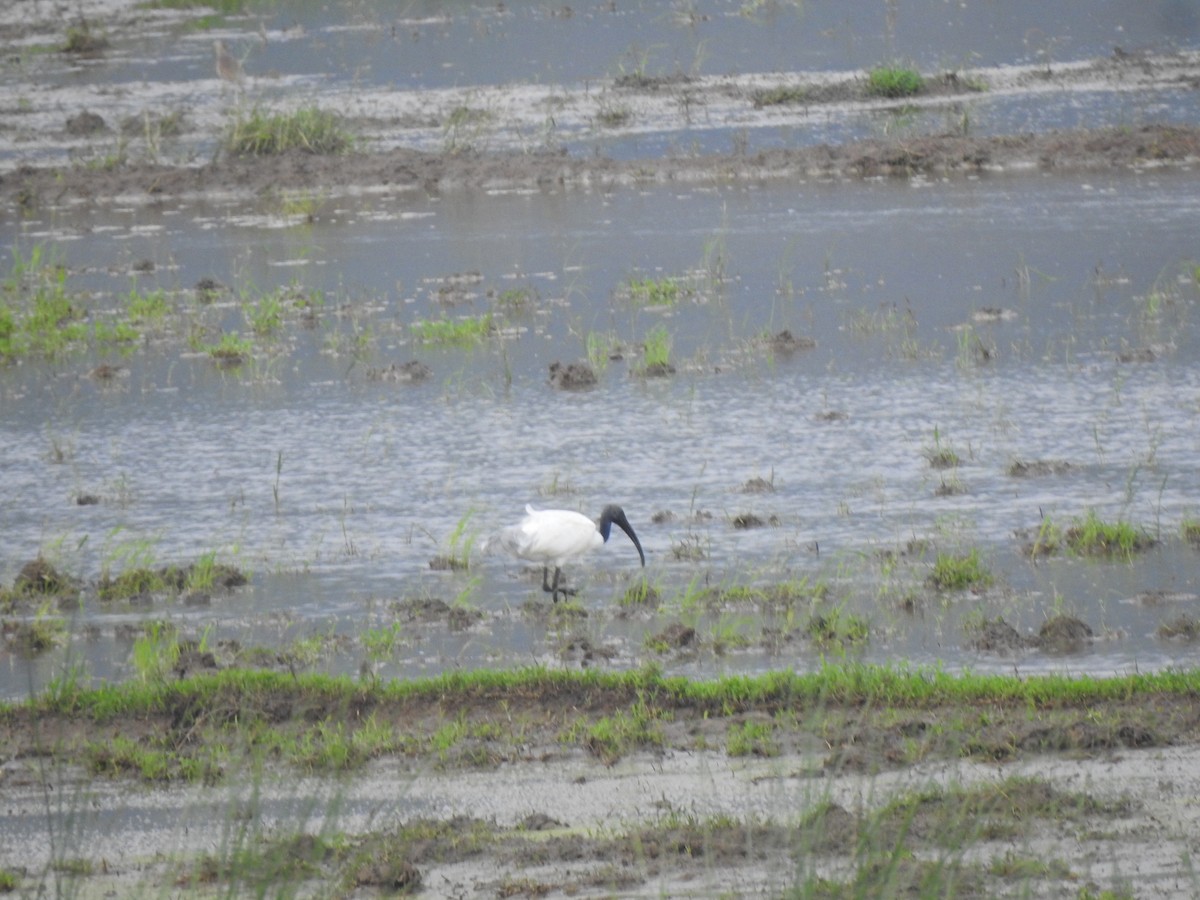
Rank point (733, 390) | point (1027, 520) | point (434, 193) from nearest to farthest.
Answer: point (1027, 520), point (733, 390), point (434, 193)

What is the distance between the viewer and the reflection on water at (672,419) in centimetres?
943

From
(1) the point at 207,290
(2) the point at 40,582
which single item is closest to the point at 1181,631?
(2) the point at 40,582

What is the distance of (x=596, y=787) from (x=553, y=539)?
2.56 meters

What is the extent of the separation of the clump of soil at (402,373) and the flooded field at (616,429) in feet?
0.16

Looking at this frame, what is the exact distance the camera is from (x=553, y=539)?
9242 millimetres

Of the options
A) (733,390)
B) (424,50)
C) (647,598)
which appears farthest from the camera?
(424,50)

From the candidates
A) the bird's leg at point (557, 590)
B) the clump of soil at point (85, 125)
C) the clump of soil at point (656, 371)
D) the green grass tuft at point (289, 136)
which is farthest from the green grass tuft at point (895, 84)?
the bird's leg at point (557, 590)

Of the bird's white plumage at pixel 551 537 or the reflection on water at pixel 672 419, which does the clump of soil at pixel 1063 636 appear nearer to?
the reflection on water at pixel 672 419

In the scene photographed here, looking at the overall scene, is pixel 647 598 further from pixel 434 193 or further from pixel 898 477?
pixel 434 193

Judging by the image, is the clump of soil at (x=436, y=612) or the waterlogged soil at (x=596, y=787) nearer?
the waterlogged soil at (x=596, y=787)

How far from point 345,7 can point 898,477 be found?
99.8 ft

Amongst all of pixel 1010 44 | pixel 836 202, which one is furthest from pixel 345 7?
pixel 836 202

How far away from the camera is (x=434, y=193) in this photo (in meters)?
22.5

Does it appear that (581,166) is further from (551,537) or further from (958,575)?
(958,575)
